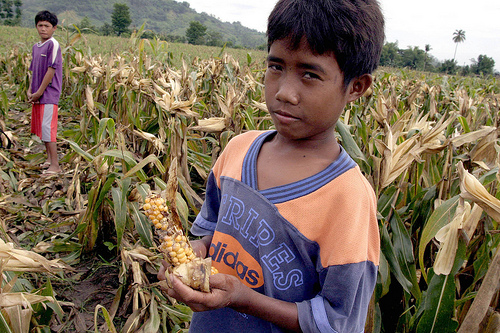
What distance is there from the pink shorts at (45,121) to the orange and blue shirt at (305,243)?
124 inches

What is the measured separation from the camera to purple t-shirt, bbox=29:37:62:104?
3.45 metres

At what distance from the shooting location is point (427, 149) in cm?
139

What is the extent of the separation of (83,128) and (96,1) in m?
116

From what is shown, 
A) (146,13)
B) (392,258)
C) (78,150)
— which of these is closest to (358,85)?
(392,258)

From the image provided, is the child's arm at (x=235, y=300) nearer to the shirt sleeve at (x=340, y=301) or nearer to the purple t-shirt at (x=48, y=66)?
the shirt sleeve at (x=340, y=301)

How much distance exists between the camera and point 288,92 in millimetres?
740

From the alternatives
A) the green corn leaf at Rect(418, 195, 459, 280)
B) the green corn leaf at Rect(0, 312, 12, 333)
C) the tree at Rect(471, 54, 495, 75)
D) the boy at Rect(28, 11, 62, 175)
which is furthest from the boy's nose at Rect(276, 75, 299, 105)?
the tree at Rect(471, 54, 495, 75)

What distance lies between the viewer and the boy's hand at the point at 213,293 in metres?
0.67

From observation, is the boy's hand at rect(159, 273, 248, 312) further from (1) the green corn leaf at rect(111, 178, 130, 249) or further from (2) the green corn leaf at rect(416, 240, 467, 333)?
(1) the green corn leaf at rect(111, 178, 130, 249)

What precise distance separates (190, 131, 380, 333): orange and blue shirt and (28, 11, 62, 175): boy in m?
3.06

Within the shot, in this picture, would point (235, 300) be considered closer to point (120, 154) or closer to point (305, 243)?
point (305, 243)

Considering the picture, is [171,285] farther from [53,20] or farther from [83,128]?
[53,20]

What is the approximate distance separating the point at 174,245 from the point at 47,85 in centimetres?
341

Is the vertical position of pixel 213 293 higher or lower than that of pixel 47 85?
lower
